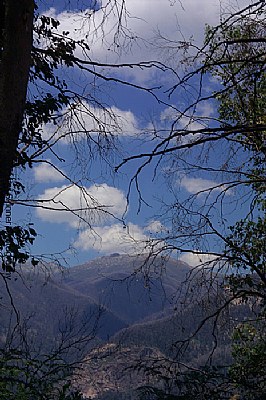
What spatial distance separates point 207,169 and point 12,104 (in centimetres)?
286

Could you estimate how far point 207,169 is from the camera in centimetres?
533

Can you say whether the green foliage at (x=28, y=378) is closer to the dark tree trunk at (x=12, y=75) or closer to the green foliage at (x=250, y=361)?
the green foliage at (x=250, y=361)

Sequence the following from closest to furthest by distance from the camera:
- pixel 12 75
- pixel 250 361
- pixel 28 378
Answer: pixel 12 75 → pixel 28 378 → pixel 250 361

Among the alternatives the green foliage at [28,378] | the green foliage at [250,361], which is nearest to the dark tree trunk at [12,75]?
the green foliage at [28,378]

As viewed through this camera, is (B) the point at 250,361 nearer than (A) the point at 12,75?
No

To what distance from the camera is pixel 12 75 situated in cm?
294

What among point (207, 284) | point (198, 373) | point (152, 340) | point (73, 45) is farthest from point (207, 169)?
point (152, 340)

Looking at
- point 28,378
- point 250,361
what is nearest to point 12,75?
point 28,378

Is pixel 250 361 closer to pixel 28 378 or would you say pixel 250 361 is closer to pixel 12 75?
pixel 28 378

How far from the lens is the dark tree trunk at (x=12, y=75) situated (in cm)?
293

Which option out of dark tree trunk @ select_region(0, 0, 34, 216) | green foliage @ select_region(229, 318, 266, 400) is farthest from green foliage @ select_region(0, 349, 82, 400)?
dark tree trunk @ select_region(0, 0, 34, 216)

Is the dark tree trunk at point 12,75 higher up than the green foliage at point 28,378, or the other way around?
the dark tree trunk at point 12,75

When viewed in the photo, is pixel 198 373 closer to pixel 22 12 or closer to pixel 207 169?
pixel 207 169

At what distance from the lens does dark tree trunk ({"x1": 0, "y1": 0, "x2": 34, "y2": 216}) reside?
2926mm
